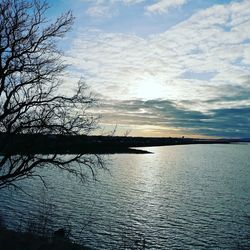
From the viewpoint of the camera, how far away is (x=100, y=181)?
43.6m

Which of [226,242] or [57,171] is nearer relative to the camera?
[226,242]

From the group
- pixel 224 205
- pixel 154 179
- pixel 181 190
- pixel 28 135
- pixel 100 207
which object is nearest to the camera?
pixel 28 135

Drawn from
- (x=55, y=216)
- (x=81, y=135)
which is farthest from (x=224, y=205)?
(x=81, y=135)

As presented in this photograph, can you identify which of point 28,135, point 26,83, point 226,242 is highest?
point 26,83

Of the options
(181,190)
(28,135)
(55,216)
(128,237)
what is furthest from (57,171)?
(28,135)

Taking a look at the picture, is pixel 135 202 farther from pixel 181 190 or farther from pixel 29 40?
pixel 29 40

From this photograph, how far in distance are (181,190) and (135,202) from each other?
9.60m

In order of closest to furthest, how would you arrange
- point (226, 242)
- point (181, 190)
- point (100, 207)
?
point (226, 242) → point (100, 207) → point (181, 190)

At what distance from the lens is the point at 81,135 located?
598 inches

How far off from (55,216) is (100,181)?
59.0 ft

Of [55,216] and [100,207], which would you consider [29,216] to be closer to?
[55,216]

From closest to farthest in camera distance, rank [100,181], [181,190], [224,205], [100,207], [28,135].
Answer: [28,135], [100,207], [224,205], [181,190], [100,181]

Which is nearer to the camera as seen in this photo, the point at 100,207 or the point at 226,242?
the point at 226,242

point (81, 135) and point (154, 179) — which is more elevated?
point (81, 135)
